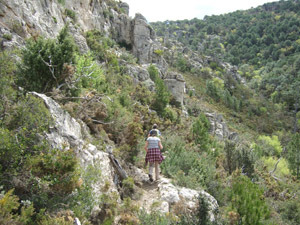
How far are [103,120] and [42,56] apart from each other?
10.0 feet

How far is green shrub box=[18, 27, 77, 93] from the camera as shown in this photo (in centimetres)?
690

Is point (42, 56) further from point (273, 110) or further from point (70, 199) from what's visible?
point (273, 110)

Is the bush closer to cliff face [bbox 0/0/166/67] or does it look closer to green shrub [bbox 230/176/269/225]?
green shrub [bbox 230/176/269/225]

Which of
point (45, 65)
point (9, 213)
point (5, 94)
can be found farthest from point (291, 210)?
point (45, 65)

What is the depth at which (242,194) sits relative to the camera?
5.32m

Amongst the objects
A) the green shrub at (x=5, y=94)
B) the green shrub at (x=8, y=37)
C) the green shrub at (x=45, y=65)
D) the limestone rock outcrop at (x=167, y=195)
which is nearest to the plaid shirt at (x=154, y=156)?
the limestone rock outcrop at (x=167, y=195)

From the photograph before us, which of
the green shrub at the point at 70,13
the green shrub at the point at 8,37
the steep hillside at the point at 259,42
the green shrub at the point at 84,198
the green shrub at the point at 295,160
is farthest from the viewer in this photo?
the steep hillside at the point at 259,42

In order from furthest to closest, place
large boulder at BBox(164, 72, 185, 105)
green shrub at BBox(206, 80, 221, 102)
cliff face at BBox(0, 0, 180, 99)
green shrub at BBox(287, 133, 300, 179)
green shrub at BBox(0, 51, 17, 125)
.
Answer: green shrub at BBox(206, 80, 221, 102)
large boulder at BBox(164, 72, 185, 105)
green shrub at BBox(287, 133, 300, 179)
cliff face at BBox(0, 0, 180, 99)
green shrub at BBox(0, 51, 17, 125)

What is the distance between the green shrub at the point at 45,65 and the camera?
6898 mm

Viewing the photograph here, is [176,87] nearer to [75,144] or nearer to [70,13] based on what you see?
[70,13]

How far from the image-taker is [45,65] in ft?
23.4

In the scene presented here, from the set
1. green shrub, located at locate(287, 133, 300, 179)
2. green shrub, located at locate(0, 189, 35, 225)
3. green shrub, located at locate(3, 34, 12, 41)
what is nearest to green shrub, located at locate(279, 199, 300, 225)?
green shrub, located at locate(0, 189, 35, 225)

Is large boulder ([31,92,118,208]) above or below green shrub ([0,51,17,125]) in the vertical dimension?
below

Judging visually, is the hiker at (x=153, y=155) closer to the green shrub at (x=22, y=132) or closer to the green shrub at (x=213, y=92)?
the green shrub at (x=22, y=132)
